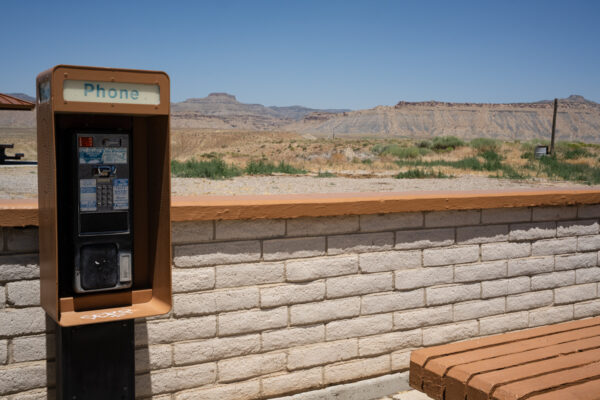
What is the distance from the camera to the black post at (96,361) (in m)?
3.11

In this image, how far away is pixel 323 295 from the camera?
418 cm

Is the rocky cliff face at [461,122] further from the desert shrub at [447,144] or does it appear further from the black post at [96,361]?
the black post at [96,361]

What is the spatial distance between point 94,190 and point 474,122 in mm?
190975

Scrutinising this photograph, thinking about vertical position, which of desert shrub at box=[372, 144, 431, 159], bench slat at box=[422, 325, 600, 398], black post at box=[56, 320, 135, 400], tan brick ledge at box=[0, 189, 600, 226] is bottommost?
bench slat at box=[422, 325, 600, 398]

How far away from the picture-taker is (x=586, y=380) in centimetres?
371

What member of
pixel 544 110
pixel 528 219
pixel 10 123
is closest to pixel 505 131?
pixel 544 110

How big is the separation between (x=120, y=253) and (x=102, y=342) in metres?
0.46

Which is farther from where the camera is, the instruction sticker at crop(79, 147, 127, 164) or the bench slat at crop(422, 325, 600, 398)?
the bench slat at crop(422, 325, 600, 398)

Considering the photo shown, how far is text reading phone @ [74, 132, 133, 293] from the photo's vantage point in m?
3.06

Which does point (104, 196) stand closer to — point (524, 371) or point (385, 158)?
point (524, 371)

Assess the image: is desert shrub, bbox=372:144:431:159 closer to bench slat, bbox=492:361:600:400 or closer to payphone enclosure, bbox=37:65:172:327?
bench slat, bbox=492:361:600:400

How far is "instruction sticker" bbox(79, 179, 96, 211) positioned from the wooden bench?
7.69 ft

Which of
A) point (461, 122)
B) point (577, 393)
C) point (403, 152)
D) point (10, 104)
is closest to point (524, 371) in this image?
point (577, 393)

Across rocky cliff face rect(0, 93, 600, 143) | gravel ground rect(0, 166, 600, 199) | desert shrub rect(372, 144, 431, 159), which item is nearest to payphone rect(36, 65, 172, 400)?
gravel ground rect(0, 166, 600, 199)
